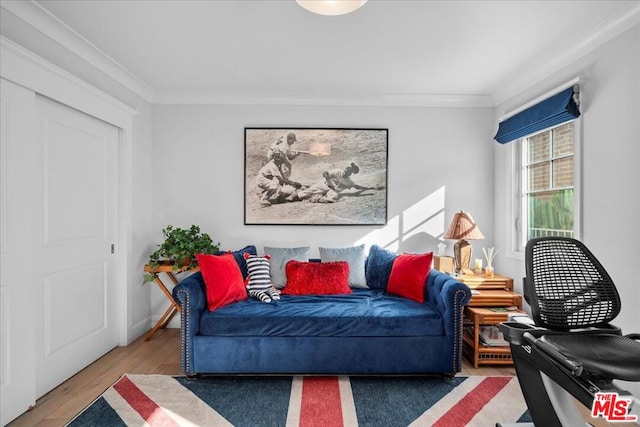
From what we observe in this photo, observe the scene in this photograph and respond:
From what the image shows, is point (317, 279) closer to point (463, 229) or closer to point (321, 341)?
point (321, 341)

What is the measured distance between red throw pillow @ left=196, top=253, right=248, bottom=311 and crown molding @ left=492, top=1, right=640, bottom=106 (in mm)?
3155

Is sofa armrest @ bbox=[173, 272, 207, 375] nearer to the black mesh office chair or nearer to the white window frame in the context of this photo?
the black mesh office chair

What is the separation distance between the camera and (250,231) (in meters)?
4.17

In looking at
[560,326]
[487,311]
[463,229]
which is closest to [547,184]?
[463,229]

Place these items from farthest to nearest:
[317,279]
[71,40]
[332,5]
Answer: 1. [317,279]
2. [71,40]
3. [332,5]

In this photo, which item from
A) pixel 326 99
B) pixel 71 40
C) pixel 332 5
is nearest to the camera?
pixel 332 5

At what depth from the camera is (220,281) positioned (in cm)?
310

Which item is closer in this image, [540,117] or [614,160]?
[614,160]

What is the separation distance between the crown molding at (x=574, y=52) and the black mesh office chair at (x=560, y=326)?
157cm

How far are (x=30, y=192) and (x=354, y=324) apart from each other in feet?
7.90

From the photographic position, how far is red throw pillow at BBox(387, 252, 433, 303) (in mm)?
3314

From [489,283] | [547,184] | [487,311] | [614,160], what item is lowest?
[487,311]

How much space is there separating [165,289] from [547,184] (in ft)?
12.1

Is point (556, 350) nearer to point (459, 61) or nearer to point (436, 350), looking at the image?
point (436, 350)
